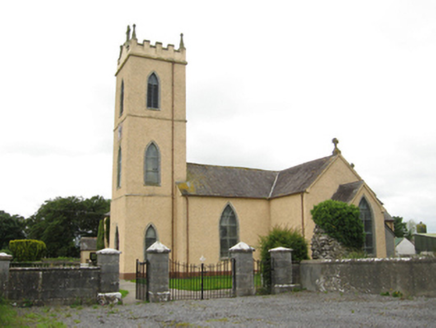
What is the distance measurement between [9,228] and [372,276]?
6193 centimetres

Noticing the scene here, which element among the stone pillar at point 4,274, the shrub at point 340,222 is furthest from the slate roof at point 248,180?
the stone pillar at point 4,274

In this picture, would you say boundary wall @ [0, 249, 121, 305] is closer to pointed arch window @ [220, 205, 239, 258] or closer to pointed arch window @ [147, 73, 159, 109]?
pointed arch window @ [220, 205, 239, 258]

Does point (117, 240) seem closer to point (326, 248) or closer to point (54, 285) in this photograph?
point (54, 285)

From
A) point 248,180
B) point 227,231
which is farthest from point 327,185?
point 227,231

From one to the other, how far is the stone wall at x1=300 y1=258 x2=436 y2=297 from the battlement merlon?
1720 centimetres

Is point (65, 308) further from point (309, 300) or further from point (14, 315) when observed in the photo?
point (309, 300)

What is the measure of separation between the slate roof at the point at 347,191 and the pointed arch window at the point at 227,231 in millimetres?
6338

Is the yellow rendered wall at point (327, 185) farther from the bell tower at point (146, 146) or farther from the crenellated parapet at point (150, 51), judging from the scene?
the crenellated parapet at point (150, 51)

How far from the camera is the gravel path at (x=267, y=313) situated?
9.51 m

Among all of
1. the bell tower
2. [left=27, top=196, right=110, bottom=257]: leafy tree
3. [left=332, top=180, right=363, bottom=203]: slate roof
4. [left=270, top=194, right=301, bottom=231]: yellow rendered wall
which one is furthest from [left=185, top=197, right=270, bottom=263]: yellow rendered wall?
[left=27, top=196, right=110, bottom=257]: leafy tree

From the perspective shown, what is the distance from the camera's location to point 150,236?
25.5 m

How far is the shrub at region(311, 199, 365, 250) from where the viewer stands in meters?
20.1

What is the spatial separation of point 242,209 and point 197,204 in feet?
10.5

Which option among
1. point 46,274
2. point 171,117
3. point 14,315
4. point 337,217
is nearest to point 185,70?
point 171,117
